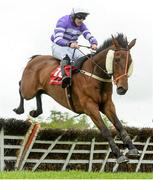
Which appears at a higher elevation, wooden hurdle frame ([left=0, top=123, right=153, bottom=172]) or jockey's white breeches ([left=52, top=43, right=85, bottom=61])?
jockey's white breeches ([left=52, top=43, right=85, bottom=61])

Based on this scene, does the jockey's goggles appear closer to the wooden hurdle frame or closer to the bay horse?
the bay horse

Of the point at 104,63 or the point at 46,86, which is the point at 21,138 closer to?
the point at 46,86

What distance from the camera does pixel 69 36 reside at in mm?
13961

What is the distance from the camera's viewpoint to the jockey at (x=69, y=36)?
13570mm

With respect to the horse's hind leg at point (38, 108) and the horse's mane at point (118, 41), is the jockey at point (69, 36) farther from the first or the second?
the horse's hind leg at point (38, 108)

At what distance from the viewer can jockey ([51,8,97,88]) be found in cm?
1357

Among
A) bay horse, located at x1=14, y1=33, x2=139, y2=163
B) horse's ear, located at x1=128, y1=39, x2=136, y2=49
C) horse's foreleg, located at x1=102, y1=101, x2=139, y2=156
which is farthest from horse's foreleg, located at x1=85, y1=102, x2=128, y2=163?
horse's ear, located at x1=128, y1=39, x2=136, y2=49

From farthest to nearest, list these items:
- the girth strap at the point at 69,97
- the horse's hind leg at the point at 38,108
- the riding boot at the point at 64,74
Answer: the horse's hind leg at the point at 38,108
the girth strap at the point at 69,97
the riding boot at the point at 64,74

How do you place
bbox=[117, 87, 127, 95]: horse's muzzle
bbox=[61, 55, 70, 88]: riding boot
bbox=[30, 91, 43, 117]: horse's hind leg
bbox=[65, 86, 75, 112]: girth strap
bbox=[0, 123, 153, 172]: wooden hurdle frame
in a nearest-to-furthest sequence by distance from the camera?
bbox=[117, 87, 127, 95]: horse's muzzle → bbox=[61, 55, 70, 88]: riding boot → bbox=[65, 86, 75, 112]: girth strap → bbox=[0, 123, 153, 172]: wooden hurdle frame → bbox=[30, 91, 43, 117]: horse's hind leg

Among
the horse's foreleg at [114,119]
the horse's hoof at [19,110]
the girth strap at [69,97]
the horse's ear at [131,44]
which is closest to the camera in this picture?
the horse's foreleg at [114,119]

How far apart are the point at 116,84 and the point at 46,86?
2.74m

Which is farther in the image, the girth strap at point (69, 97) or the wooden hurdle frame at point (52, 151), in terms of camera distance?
the wooden hurdle frame at point (52, 151)

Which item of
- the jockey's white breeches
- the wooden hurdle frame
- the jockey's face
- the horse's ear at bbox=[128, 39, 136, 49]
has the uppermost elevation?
the jockey's face

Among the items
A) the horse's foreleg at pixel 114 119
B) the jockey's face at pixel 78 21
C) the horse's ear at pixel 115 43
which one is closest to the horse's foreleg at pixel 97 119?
the horse's foreleg at pixel 114 119
